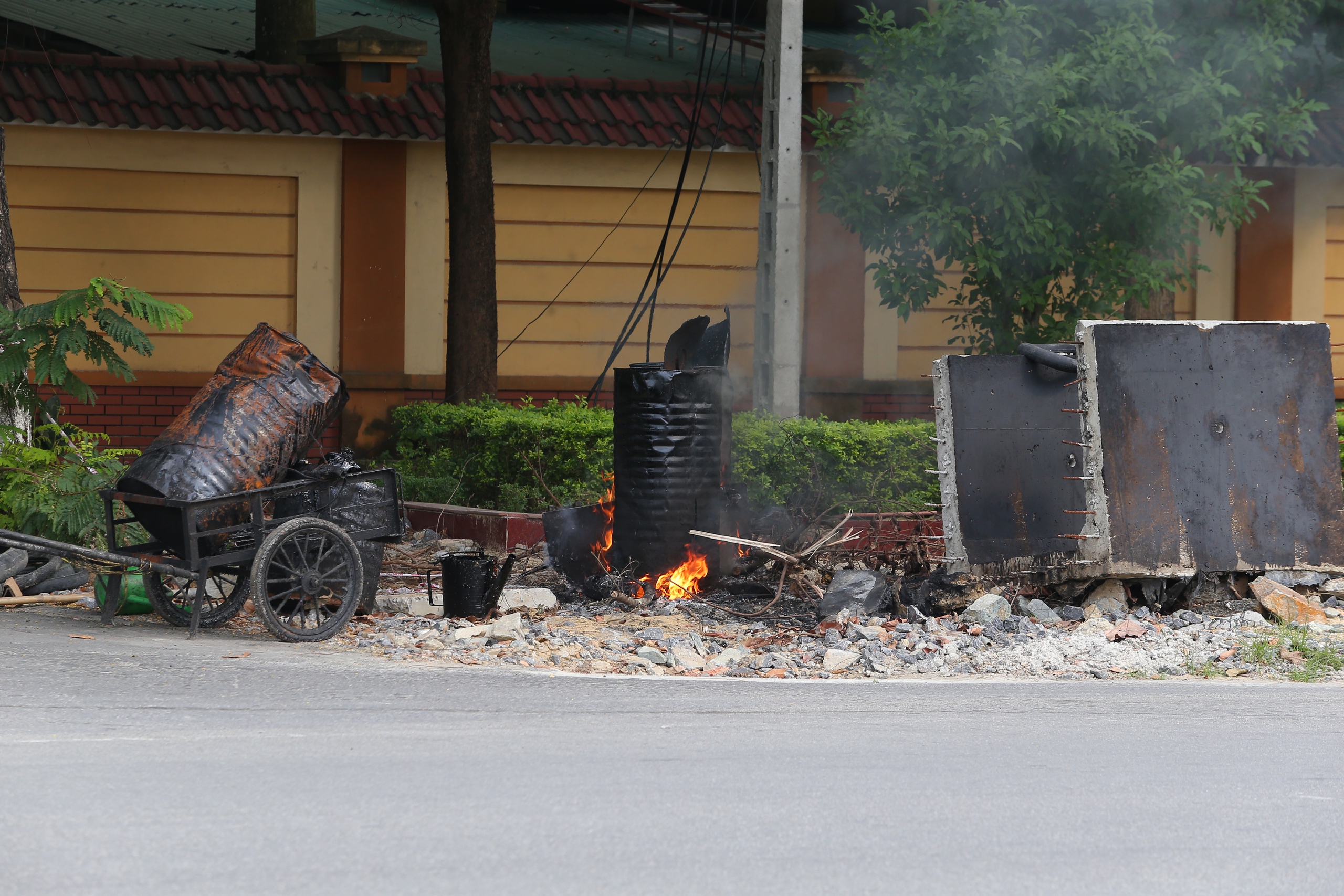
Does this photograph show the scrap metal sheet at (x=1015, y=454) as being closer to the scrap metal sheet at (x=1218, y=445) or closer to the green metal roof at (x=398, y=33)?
the scrap metal sheet at (x=1218, y=445)

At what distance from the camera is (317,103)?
572 inches

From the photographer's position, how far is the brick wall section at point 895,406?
16.1 m

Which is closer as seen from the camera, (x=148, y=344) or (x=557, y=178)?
(x=148, y=344)

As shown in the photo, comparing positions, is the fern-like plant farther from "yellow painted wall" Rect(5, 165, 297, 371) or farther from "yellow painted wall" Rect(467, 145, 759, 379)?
"yellow painted wall" Rect(467, 145, 759, 379)

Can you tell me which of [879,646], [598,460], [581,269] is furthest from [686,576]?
[581,269]

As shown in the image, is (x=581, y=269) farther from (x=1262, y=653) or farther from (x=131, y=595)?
(x=1262, y=653)

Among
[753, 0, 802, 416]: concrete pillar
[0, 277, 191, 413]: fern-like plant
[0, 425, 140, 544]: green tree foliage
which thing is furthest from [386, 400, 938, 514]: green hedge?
[0, 277, 191, 413]: fern-like plant

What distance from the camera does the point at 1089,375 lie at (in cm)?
881

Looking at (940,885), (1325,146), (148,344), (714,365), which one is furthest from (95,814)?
(1325,146)

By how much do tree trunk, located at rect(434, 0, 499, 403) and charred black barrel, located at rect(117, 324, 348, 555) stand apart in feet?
17.4

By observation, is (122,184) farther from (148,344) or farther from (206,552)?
(206,552)

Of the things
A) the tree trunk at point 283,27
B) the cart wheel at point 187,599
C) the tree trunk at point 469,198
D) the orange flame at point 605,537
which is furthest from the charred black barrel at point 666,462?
the tree trunk at point 283,27

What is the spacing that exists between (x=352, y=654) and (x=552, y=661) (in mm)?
1071

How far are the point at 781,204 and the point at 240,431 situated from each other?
4989 millimetres
